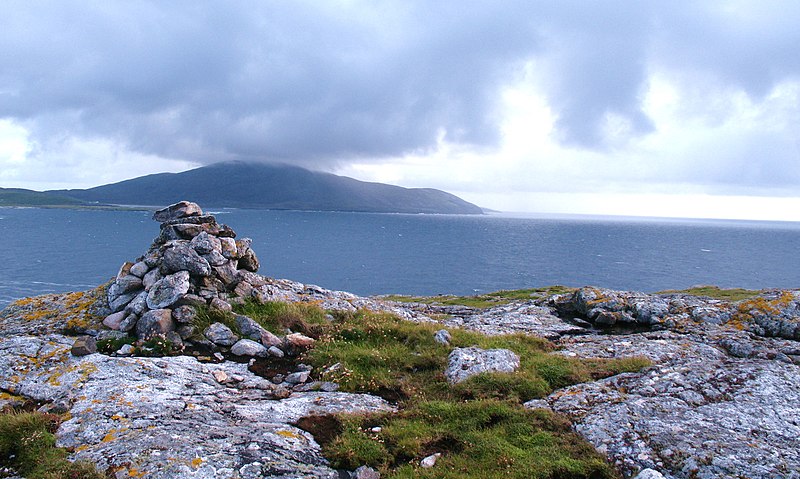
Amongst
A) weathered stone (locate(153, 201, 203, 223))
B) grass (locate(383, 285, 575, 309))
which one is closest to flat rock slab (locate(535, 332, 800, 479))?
weathered stone (locate(153, 201, 203, 223))

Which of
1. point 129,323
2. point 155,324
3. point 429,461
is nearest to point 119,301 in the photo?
point 129,323

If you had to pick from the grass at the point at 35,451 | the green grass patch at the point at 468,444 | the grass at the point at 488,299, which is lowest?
the grass at the point at 488,299

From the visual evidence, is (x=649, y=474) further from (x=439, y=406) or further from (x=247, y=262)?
(x=247, y=262)

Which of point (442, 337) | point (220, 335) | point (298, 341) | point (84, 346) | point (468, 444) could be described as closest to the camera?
point (468, 444)

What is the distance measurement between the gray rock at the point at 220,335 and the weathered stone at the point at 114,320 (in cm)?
327

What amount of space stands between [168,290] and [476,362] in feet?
37.8

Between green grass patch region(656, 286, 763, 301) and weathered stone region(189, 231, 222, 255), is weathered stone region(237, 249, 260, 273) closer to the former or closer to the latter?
weathered stone region(189, 231, 222, 255)

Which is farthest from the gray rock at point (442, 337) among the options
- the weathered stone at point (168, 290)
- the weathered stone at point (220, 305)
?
the weathered stone at point (168, 290)

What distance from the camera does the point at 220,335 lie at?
15266 millimetres

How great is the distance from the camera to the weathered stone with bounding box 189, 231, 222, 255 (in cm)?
1817

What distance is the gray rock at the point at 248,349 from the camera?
14.7m

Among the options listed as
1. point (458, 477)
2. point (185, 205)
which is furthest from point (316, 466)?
point (185, 205)

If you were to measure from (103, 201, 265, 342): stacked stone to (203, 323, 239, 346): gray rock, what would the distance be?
2.01ft

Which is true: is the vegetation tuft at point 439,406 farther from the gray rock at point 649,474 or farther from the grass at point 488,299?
the grass at point 488,299
